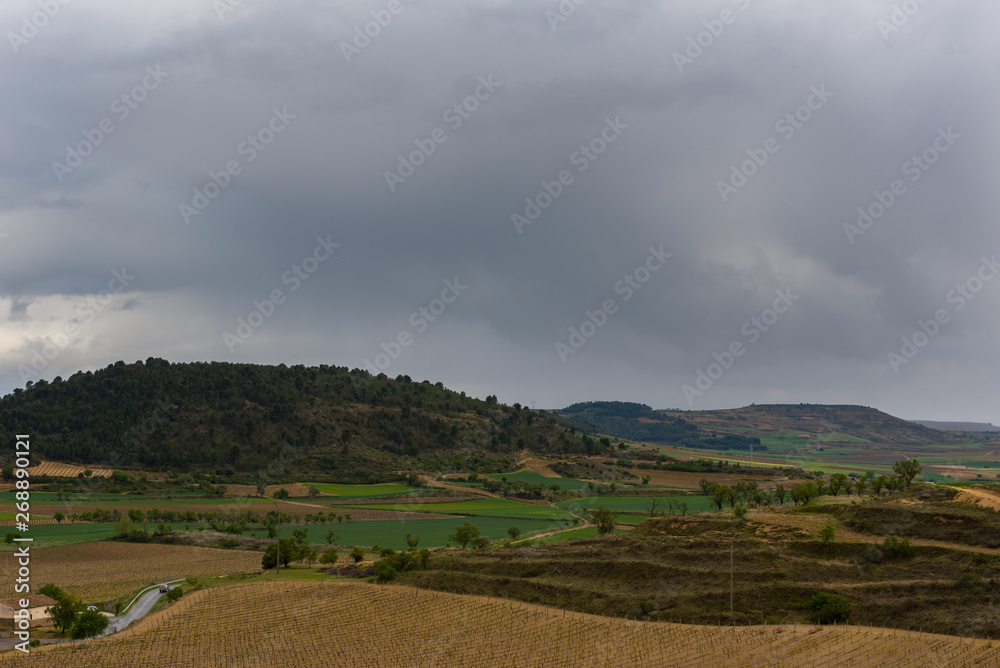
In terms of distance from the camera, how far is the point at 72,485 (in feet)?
505

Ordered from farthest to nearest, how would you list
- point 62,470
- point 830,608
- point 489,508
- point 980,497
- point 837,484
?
point 62,470 → point 489,508 → point 837,484 → point 980,497 → point 830,608

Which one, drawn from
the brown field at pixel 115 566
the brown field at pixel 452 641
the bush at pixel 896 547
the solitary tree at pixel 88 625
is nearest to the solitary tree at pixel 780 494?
the bush at pixel 896 547

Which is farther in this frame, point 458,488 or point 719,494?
point 458,488

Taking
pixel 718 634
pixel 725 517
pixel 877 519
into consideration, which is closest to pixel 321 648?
pixel 718 634

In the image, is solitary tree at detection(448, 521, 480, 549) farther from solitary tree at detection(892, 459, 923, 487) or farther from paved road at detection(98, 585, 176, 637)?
solitary tree at detection(892, 459, 923, 487)

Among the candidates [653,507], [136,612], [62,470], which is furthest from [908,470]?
[62,470]

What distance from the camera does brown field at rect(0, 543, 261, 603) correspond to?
7569 centimetres

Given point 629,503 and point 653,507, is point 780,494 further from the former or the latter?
point 629,503

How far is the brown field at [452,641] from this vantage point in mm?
47250

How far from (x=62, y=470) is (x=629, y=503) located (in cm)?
13201

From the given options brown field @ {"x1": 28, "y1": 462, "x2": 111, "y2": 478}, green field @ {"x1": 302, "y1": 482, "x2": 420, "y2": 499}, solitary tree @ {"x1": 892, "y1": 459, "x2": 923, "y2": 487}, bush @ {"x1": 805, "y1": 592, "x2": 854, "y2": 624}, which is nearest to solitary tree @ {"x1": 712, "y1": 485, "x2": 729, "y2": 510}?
solitary tree @ {"x1": 892, "y1": 459, "x2": 923, "y2": 487}

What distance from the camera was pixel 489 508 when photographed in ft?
469

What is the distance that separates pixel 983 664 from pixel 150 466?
608 ft

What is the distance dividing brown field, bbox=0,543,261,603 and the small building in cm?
231
